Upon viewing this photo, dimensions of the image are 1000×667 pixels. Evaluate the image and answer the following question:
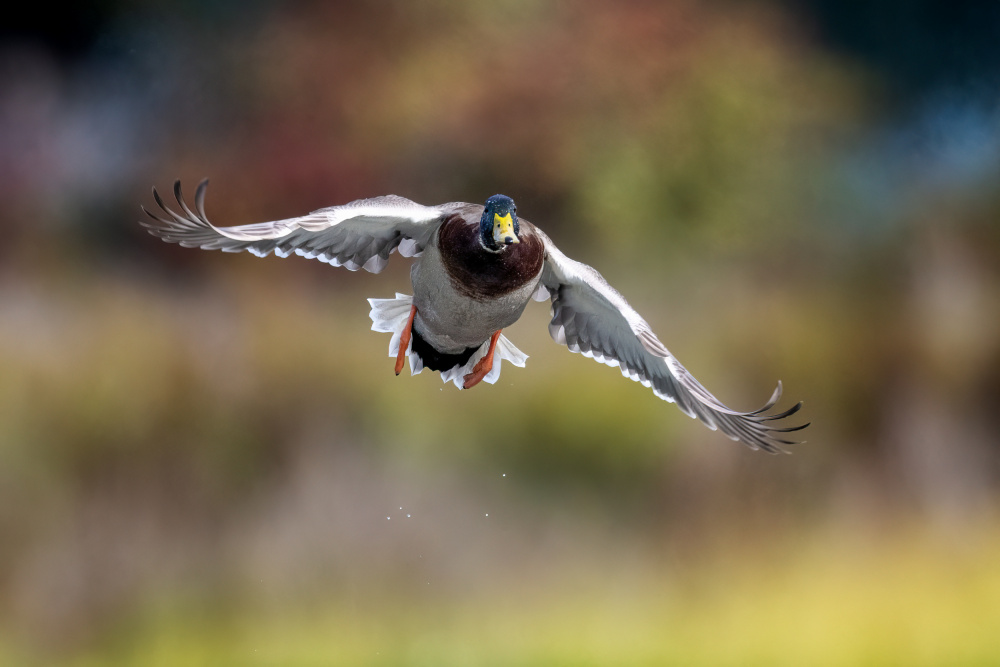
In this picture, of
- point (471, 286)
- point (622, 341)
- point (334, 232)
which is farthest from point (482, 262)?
point (622, 341)

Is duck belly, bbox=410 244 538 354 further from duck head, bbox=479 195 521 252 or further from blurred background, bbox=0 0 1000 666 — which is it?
blurred background, bbox=0 0 1000 666

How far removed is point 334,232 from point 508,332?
0.98 meters

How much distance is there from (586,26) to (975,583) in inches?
Result: 74.2

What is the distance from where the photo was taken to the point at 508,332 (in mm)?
2551

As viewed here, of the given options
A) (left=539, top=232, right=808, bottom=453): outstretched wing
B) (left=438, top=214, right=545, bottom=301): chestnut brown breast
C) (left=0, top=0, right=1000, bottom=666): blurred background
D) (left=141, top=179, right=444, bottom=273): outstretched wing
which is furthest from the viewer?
(left=0, top=0, right=1000, bottom=666): blurred background

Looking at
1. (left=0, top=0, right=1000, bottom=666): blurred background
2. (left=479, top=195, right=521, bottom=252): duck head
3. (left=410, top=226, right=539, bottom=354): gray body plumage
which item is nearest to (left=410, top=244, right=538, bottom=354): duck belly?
(left=410, top=226, right=539, bottom=354): gray body plumage

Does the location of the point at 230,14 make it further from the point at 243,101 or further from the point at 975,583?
the point at 975,583

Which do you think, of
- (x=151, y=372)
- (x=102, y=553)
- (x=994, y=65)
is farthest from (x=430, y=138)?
(x=994, y=65)

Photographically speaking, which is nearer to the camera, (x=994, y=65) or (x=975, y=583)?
(x=975, y=583)

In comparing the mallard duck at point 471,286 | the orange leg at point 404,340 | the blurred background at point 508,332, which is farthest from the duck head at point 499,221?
the blurred background at point 508,332

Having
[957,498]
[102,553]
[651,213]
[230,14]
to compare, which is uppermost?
[230,14]

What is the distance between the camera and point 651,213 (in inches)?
105

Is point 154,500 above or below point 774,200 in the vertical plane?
below

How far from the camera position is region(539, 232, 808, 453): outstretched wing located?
5.41 feet
